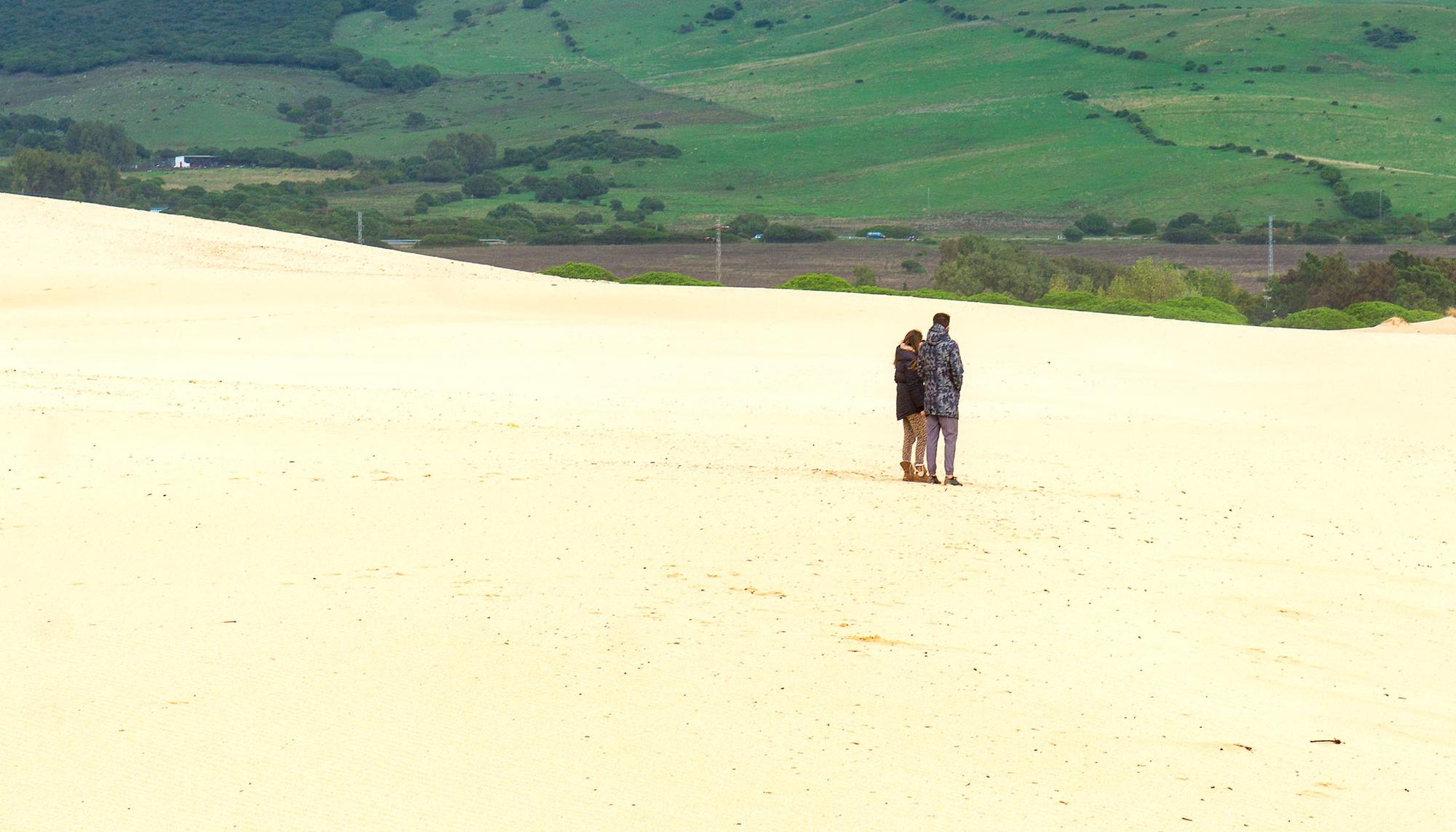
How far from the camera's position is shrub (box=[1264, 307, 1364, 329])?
46.3 m

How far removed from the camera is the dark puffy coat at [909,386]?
1422 cm

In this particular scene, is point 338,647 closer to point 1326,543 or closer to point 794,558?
point 794,558

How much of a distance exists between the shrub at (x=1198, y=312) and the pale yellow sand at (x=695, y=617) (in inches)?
986

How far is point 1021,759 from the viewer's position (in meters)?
7.05

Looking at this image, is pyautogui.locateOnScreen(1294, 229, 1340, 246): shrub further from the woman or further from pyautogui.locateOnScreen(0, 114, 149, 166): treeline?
the woman

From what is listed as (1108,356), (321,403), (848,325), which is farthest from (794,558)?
(848,325)

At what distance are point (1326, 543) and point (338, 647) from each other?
8.16m

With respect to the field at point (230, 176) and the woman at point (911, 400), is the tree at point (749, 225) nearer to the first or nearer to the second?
the field at point (230, 176)

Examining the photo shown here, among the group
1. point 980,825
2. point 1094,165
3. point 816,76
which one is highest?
point 816,76

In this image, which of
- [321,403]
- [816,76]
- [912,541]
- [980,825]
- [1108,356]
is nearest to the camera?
[980,825]

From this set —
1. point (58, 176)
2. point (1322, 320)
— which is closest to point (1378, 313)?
point (1322, 320)

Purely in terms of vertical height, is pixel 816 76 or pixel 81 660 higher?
pixel 816 76

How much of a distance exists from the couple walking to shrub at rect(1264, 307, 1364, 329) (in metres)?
34.1

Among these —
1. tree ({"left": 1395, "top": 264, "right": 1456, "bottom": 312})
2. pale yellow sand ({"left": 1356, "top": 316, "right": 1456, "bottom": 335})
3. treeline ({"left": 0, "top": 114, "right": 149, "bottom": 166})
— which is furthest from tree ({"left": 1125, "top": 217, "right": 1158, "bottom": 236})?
treeline ({"left": 0, "top": 114, "right": 149, "bottom": 166})
